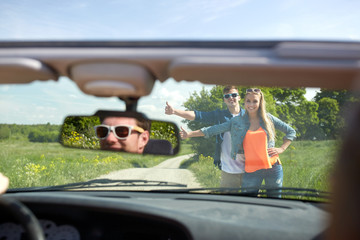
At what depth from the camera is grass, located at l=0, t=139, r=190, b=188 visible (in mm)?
5699

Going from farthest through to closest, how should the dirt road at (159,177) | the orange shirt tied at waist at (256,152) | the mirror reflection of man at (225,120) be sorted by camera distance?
the mirror reflection of man at (225,120), the orange shirt tied at waist at (256,152), the dirt road at (159,177)

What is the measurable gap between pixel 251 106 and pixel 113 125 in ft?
9.79

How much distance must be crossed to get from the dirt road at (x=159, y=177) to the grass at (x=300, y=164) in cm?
21

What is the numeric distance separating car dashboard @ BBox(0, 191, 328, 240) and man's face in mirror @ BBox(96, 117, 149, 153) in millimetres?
1103

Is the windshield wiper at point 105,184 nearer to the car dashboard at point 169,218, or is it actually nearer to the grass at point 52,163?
the car dashboard at point 169,218

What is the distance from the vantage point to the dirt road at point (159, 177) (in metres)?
3.55

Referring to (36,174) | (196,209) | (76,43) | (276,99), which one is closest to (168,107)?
(196,209)

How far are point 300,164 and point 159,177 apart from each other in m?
3.02

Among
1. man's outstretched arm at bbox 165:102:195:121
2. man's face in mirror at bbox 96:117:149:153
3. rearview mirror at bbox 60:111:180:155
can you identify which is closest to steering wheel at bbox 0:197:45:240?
rearview mirror at bbox 60:111:180:155

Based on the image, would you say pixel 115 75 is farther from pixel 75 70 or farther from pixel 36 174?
pixel 36 174

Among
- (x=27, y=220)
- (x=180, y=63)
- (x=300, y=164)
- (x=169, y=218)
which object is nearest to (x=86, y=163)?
(x=300, y=164)

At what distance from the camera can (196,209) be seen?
276 cm

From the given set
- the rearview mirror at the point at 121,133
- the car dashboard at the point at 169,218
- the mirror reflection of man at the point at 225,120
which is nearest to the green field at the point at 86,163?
the mirror reflection of man at the point at 225,120

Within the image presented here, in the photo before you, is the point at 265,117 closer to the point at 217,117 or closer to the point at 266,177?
the point at 217,117
